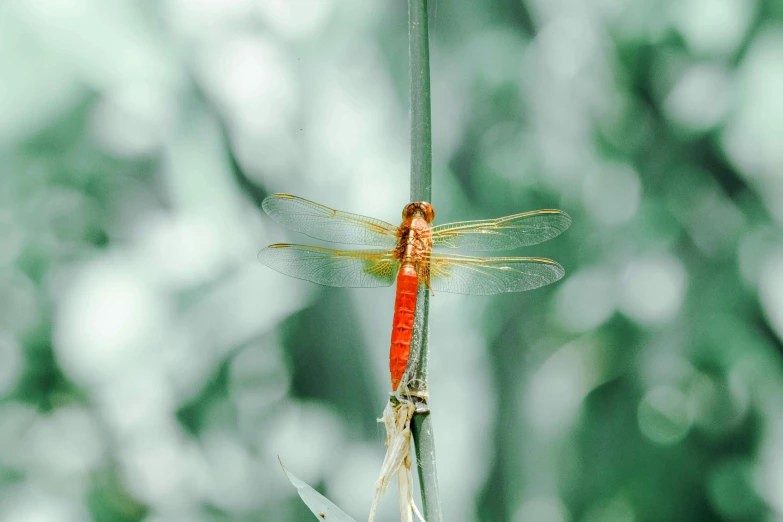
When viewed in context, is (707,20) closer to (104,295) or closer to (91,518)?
(104,295)

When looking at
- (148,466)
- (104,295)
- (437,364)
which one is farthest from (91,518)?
(437,364)

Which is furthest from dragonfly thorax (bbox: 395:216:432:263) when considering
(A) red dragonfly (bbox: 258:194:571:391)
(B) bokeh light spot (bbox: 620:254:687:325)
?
(B) bokeh light spot (bbox: 620:254:687:325)

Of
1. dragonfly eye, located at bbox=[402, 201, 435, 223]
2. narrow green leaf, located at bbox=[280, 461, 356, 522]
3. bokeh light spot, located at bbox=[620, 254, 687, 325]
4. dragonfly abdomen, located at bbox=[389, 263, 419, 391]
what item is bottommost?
narrow green leaf, located at bbox=[280, 461, 356, 522]

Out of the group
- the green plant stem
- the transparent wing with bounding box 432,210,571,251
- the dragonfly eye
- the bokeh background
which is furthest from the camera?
the bokeh background

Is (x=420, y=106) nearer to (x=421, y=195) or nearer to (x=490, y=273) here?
(x=421, y=195)

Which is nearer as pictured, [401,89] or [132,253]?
[132,253]

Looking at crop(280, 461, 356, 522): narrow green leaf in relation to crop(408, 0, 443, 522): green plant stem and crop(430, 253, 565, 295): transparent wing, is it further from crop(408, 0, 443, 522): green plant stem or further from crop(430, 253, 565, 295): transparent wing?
crop(430, 253, 565, 295): transparent wing

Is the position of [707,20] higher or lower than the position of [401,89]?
higher
